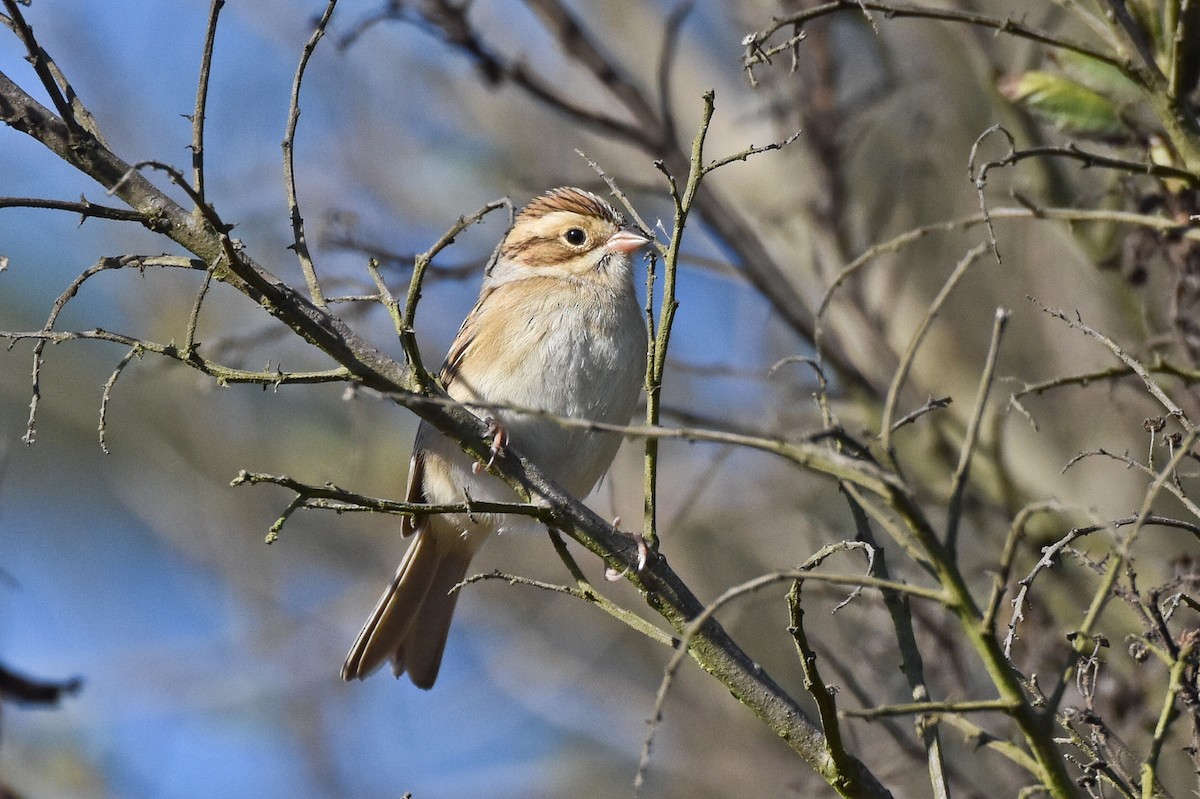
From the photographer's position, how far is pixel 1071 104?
10.2ft

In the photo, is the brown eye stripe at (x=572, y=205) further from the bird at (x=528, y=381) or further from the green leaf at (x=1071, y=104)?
the green leaf at (x=1071, y=104)

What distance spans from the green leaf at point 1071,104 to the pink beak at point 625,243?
1.67 meters

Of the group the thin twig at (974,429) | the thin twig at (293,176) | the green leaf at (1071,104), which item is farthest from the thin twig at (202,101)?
the green leaf at (1071,104)

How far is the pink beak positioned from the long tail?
1063mm

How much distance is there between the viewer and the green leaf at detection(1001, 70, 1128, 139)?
121 inches

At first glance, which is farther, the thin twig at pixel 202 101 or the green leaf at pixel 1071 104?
the green leaf at pixel 1071 104

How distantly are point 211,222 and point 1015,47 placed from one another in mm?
3830

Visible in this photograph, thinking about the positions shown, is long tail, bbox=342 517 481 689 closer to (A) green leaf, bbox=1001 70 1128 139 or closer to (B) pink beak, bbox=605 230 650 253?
(B) pink beak, bbox=605 230 650 253

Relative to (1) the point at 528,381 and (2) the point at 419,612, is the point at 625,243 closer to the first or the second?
(1) the point at 528,381

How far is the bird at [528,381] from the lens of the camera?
13.2ft

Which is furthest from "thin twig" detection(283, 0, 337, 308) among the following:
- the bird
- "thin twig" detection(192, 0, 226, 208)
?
the bird

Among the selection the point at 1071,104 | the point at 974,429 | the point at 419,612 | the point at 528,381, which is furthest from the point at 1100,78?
the point at 419,612

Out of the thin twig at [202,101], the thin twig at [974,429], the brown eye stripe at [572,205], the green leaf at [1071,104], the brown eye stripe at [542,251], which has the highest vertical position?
the brown eye stripe at [572,205]

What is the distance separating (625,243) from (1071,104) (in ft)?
5.81
